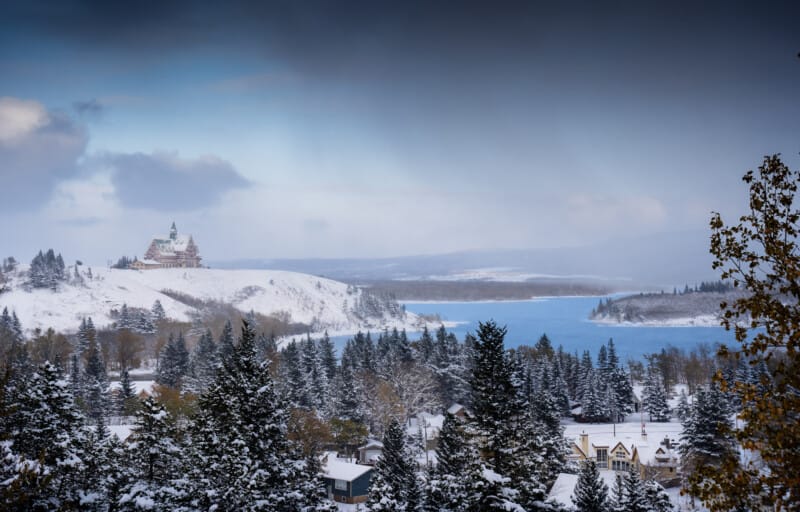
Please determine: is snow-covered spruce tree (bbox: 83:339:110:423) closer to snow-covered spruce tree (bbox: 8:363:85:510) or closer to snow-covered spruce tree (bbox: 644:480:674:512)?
snow-covered spruce tree (bbox: 8:363:85:510)

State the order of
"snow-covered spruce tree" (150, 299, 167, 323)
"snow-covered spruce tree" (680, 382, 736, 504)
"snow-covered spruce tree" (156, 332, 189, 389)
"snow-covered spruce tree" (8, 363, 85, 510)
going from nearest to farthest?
"snow-covered spruce tree" (8, 363, 85, 510) → "snow-covered spruce tree" (680, 382, 736, 504) → "snow-covered spruce tree" (156, 332, 189, 389) → "snow-covered spruce tree" (150, 299, 167, 323)

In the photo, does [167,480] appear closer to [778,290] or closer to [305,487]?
[305,487]

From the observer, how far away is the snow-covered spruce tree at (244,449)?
1370 cm

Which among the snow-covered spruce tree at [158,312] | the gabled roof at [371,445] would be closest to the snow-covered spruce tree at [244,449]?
the gabled roof at [371,445]

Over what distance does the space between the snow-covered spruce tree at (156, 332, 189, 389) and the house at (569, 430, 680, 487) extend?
140ft

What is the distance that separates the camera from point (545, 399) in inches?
1385

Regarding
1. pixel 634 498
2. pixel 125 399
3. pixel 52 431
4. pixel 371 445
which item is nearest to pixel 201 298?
pixel 125 399

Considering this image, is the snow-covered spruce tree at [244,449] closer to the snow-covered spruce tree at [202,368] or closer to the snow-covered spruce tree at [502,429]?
the snow-covered spruce tree at [502,429]

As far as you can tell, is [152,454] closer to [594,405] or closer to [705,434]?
[705,434]

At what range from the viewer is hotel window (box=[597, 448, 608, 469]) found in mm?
37625

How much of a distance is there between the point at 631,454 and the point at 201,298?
139553 millimetres

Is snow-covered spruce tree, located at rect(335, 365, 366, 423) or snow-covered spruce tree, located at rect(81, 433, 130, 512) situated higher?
snow-covered spruce tree, located at rect(81, 433, 130, 512)

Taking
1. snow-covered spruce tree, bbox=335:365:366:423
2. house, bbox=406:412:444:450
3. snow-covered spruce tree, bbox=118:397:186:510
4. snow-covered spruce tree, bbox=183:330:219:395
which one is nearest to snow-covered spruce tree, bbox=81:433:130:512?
snow-covered spruce tree, bbox=118:397:186:510

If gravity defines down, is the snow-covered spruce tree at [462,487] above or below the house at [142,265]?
below
